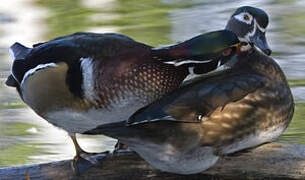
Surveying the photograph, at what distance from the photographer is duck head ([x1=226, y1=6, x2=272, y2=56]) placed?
4.15 metres

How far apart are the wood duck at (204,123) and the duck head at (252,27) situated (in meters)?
0.20

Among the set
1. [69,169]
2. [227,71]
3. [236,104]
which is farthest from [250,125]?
[69,169]

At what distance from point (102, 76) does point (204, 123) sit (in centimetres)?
50

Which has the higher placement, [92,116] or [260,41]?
[260,41]

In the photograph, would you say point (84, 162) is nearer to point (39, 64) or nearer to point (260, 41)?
point (39, 64)

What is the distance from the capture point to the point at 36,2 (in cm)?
977

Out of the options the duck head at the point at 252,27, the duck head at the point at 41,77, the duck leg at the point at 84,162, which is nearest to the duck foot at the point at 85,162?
the duck leg at the point at 84,162

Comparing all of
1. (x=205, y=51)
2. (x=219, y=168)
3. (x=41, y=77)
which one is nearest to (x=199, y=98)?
(x=205, y=51)

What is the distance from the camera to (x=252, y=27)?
13.7ft

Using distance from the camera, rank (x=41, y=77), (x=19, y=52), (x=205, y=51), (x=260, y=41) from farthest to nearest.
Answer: (x=19, y=52), (x=260, y=41), (x=41, y=77), (x=205, y=51)

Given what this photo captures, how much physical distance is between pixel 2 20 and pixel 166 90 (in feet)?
17.4

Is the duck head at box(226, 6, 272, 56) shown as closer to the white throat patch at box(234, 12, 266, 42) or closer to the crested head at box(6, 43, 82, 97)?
the white throat patch at box(234, 12, 266, 42)

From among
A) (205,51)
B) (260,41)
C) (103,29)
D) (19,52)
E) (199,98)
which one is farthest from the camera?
(103,29)

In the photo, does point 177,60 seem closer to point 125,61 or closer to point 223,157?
point 125,61
